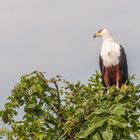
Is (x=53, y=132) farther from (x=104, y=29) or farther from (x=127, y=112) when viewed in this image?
(x=104, y=29)

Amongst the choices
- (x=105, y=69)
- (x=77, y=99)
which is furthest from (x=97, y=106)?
(x=105, y=69)

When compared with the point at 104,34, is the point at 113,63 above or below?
below

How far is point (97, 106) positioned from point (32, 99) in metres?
1.18

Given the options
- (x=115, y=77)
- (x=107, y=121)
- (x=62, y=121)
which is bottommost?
(x=107, y=121)

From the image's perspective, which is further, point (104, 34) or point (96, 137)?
point (104, 34)

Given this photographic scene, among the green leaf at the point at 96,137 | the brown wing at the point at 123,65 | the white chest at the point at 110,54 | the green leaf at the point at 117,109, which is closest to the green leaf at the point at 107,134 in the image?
the green leaf at the point at 96,137

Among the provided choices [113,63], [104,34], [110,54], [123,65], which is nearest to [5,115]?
[110,54]

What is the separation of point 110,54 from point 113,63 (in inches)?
10.6

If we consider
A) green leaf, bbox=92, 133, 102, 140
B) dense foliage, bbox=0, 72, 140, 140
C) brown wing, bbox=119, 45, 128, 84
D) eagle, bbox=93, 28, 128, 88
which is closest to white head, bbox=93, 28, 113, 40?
eagle, bbox=93, 28, 128, 88

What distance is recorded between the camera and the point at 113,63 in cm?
1243

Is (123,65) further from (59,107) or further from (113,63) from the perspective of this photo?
(59,107)

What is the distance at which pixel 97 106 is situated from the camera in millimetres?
6859

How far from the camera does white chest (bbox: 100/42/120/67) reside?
1227 centimetres

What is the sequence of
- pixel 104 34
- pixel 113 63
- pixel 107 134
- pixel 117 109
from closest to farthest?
pixel 107 134
pixel 117 109
pixel 113 63
pixel 104 34
